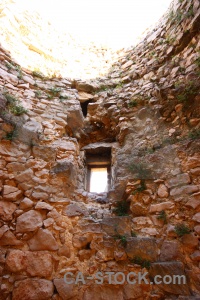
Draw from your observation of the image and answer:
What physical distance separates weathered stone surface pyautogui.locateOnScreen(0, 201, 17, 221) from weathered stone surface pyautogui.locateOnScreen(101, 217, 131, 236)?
117 cm

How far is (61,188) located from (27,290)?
125 cm

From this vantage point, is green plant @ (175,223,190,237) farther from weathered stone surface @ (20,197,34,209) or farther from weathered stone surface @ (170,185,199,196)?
weathered stone surface @ (20,197,34,209)

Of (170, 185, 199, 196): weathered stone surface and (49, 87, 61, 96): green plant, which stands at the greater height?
(49, 87, 61, 96): green plant

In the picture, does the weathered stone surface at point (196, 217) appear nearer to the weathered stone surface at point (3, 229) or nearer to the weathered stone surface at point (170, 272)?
the weathered stone surface at point (170, 272)

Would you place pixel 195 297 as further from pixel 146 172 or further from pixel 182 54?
pixel 182 54

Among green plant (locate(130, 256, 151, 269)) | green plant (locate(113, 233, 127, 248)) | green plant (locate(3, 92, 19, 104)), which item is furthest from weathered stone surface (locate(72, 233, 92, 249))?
green plant (locate(3, 92, 19, 104))

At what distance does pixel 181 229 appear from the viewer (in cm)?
256

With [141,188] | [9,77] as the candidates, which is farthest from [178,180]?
[9,77]

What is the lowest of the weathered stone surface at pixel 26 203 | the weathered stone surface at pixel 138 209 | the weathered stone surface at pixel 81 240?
the weathered stone surface at pixel 81 240

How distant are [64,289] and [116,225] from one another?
0.95 m

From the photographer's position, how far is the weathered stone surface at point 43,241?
2.56 metres

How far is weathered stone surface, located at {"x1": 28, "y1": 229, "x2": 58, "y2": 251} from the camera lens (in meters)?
2.56

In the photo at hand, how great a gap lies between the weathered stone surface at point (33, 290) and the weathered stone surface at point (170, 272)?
1.16m

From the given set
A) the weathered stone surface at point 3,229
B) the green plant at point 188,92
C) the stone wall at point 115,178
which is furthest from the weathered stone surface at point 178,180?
the weathered stone surface at point 3,229
